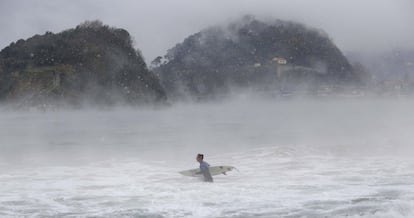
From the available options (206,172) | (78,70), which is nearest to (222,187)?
(206,172)

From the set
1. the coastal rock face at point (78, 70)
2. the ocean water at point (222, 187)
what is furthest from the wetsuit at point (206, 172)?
the coastal rock face at point (78, 70)

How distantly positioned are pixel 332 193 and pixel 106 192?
24.8 ft

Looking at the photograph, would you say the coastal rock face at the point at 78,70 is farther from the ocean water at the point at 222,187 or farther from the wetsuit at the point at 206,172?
the wetsuit at the point at 206,172

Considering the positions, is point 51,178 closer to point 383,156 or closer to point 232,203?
point 232,203

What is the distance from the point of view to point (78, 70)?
13975 cm

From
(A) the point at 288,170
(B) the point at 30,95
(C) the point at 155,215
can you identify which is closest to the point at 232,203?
(C) the point at 155,215

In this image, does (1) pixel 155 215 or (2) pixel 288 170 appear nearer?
(1) pixel 155 215

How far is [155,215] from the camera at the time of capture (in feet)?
53.3

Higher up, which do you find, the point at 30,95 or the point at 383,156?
the point at 30,95

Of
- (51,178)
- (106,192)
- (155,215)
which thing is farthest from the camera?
(51,178)

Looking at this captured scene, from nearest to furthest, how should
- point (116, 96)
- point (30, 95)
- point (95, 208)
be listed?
point (95, 208) < point (30, 95) < point (116, 96)

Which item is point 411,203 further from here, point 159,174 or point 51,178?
point 51,178

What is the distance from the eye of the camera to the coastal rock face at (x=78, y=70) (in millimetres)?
135500

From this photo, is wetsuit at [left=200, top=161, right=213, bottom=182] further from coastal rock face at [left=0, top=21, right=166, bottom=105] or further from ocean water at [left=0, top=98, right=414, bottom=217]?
coastal rock face at [left=0, top=21, right=166, bottom=105]
